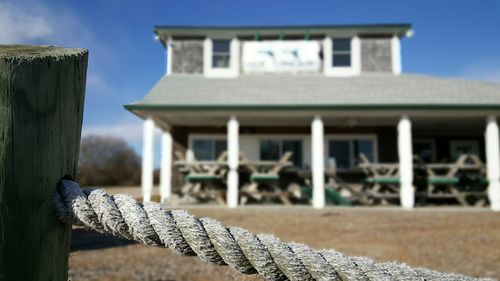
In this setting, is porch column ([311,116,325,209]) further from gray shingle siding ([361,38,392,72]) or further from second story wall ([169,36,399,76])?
gray shingle siding ([361,38,392,72])

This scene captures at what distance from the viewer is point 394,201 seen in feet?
44.1

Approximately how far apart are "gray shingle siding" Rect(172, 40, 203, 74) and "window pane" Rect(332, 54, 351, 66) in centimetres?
506

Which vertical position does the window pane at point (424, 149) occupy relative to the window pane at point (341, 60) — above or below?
below

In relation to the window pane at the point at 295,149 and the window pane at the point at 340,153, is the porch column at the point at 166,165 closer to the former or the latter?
the window pane at the point at 295,149

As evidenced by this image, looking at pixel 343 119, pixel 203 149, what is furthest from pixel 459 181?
pixel 203 149

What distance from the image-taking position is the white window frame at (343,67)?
15016 millimetres

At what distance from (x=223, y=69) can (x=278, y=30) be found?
8.28 feet

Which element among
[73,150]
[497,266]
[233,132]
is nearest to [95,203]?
[73,150]

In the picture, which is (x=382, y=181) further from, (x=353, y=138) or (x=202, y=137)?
(x=202, y=137)

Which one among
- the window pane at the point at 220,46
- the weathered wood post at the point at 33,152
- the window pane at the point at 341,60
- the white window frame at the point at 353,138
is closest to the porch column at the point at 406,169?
the white window frame at the point at 353,138

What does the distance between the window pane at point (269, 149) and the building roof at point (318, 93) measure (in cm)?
230

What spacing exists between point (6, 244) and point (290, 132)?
14238mm

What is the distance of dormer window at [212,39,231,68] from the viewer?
15.4 metres

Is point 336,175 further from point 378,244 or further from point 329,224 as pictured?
point 378,244
